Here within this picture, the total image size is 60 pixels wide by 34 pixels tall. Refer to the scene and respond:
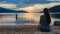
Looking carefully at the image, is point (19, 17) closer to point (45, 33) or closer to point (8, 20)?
point (8, 20)

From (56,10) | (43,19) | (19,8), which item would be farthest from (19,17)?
(43,19)

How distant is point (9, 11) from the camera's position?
5.90 metres

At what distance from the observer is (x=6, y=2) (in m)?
5.93

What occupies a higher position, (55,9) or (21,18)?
(55,9)

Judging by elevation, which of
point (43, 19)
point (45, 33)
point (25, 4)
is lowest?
point (45, 33)

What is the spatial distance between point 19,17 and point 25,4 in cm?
42

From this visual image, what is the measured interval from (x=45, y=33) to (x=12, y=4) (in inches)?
74.2

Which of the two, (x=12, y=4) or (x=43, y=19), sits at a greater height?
(x=12, y=4)

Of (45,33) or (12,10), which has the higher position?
(12,10)

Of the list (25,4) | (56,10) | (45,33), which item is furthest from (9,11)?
(45,33)

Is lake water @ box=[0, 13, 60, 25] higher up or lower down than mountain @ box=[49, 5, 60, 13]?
lower down

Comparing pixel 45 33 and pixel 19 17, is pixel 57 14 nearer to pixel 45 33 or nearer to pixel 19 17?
pixel 19 17

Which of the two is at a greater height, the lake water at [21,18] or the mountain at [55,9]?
the mountain at [55,9]

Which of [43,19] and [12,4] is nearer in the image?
[43,19]
